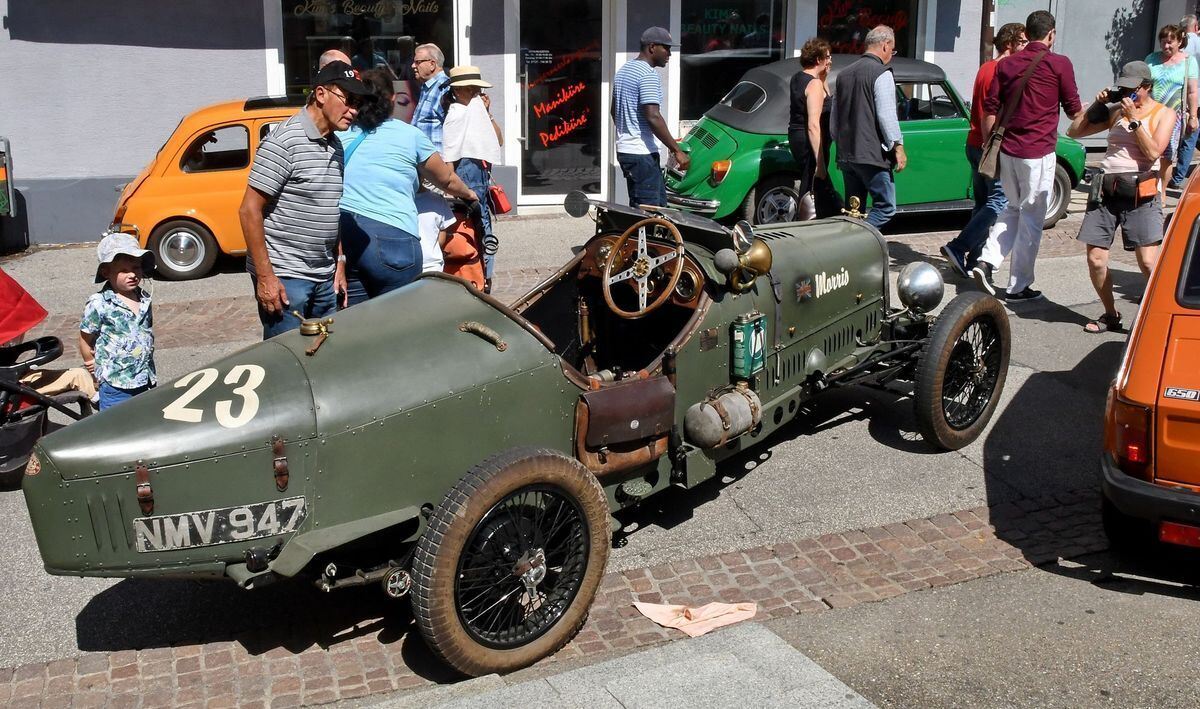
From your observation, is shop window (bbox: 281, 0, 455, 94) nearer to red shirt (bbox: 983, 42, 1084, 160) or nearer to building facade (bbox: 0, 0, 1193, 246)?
building facade (bbox: 0, 0, 1193, 246)

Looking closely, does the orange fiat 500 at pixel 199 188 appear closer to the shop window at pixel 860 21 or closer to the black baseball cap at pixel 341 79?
the black baseball cap at pixel 341 79

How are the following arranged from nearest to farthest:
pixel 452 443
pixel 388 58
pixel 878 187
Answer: pixel 452 443, pixel 878 187, pixel 388 58

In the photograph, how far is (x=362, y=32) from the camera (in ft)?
38.9

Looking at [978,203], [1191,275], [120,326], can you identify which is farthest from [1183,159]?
[120,326]

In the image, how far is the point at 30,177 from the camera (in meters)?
11.0

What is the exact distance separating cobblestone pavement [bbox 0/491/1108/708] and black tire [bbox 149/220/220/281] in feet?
19.9

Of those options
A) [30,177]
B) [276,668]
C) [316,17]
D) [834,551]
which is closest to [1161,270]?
[834,551]

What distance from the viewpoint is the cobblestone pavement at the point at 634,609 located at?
4090mm

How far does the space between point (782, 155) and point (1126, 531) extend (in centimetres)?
610

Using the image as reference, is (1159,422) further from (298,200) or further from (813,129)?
(813,129)

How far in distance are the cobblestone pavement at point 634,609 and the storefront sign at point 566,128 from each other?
795cm

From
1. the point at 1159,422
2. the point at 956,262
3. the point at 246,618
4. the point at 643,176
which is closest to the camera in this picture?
the point at 1159,422

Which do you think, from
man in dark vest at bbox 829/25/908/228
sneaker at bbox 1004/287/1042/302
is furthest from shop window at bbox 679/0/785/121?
sneaker at bbox 1004/287/1042/302

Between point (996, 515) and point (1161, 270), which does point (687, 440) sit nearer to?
point (996, 515)
